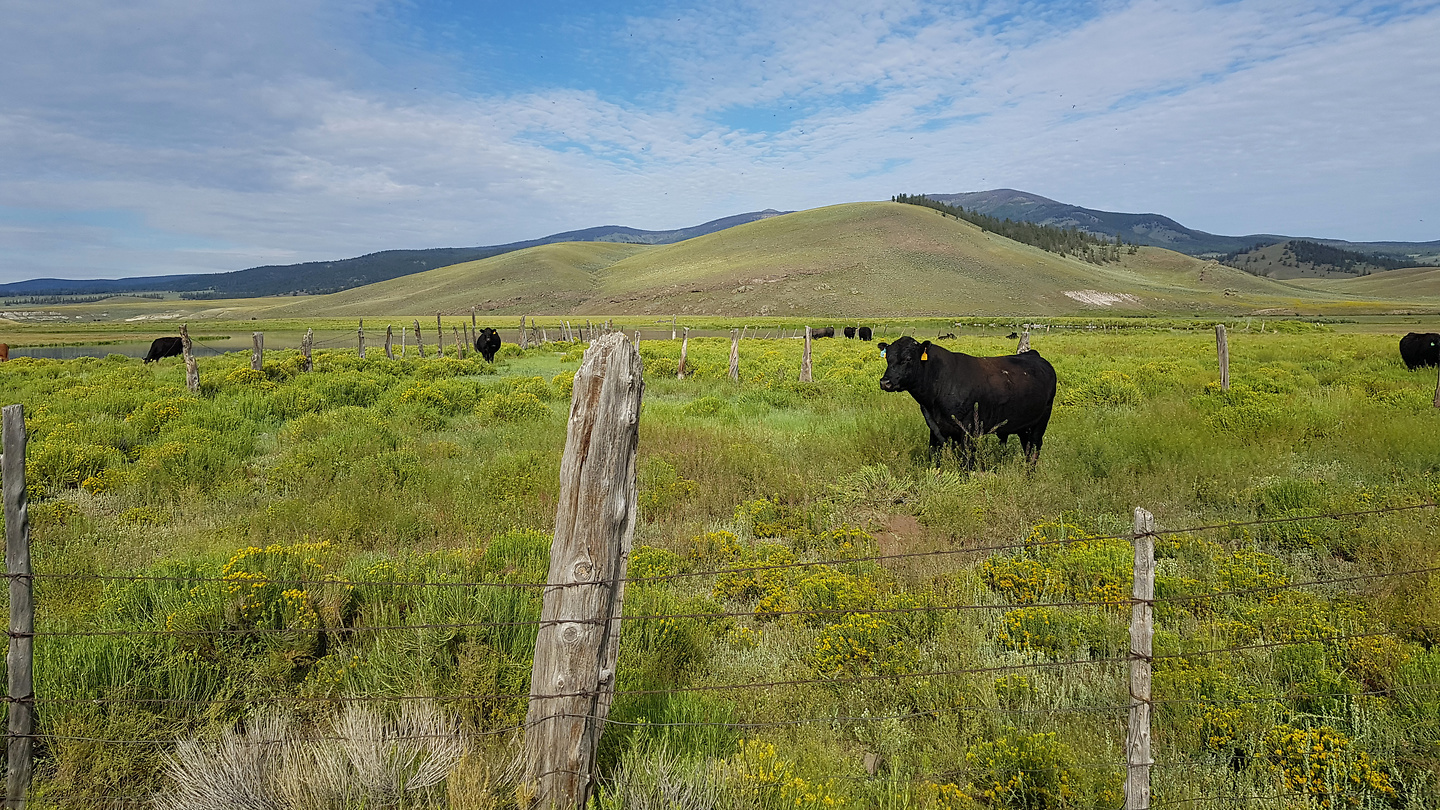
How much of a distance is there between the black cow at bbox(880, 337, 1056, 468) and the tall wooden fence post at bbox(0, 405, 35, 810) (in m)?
8.74

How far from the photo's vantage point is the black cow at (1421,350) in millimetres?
18934

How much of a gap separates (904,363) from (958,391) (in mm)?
882

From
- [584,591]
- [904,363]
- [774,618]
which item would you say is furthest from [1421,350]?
[584,591]

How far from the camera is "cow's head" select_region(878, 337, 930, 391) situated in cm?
998

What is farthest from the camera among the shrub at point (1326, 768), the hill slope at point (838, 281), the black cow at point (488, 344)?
the hill slope at point (838, 281)

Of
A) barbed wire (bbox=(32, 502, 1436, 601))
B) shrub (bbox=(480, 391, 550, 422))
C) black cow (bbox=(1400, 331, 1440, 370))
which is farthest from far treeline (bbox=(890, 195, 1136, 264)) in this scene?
barbed wire (bbox=(32, 502, 1436, 601))

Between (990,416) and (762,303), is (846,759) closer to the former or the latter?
(990,416)

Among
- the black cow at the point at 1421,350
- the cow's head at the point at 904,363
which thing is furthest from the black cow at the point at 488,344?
the black cow at the point at 1421,350

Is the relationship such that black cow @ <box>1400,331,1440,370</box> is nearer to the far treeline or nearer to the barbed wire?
the barbed wire

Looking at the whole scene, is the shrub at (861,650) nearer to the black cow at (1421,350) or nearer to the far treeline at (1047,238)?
the black cow at (1421,350)

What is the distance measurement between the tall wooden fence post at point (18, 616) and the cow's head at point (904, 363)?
8835mm

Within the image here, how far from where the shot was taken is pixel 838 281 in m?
105

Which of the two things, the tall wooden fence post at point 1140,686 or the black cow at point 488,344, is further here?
the black cow at point 488,344

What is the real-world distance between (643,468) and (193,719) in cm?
594
